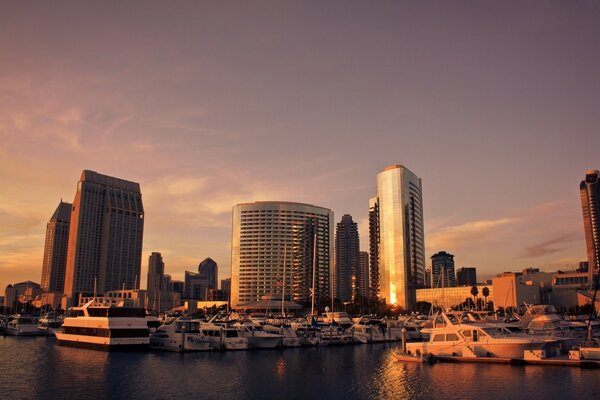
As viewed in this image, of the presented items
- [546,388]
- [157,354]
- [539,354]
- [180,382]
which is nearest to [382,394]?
[546,388]

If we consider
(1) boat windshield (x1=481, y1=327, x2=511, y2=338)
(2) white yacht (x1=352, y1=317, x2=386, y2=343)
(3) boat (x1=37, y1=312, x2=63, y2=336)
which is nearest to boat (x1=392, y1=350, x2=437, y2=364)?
(1) boat windshield (x1=481, y1=327, x2=511, y2=338)

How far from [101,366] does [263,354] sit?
90.2ft

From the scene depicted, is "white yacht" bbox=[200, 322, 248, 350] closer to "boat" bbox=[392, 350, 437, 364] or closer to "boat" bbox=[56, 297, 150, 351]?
"boat" bbox=[56, 297, 150, 351]

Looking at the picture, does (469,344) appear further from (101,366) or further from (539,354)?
(101,366)

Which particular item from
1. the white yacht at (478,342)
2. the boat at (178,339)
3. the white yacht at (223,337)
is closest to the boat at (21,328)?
the boat at (178,339)

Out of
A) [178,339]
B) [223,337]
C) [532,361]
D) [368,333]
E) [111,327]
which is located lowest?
[532,361]

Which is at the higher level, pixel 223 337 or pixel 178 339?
pixel 223 337

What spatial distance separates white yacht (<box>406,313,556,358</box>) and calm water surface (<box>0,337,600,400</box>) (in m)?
4.01

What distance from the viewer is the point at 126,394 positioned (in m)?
50.5

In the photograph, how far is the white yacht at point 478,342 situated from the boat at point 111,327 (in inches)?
1774

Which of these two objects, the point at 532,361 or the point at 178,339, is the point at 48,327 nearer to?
the point at 178,339

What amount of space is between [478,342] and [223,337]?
42562 mm

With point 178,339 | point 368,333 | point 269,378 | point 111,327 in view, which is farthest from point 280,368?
point 368,333

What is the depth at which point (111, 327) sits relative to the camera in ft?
286
